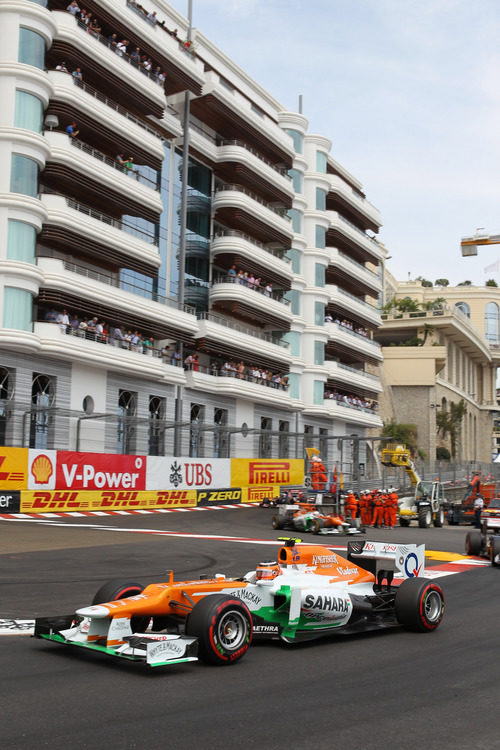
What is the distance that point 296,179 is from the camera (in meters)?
57.0

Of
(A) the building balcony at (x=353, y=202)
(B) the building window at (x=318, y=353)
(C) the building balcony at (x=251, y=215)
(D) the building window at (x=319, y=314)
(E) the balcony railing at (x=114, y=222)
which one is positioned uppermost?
(A) the building balcony at (x=353, y=202)

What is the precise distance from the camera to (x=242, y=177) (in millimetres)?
49406

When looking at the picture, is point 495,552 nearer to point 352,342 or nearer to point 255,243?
point 255,243

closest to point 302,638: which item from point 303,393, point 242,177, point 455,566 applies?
point 455,566

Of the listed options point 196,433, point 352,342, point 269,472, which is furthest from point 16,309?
point 352,342

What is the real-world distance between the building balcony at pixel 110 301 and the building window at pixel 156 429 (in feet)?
11.2

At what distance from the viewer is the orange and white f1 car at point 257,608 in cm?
Answer: 767

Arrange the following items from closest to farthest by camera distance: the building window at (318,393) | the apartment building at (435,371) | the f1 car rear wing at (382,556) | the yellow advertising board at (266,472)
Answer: the f1 car rear wing at (382,556) → the yellow advertising board at (266,472) → the building window at (318,393) → the apartment building at (435,371)

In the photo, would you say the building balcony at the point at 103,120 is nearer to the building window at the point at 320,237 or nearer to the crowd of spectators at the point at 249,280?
the crowd of spectators at the point at 249,280

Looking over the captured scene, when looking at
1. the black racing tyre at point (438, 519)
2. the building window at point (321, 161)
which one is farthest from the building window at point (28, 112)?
the building window at point (321, 161)

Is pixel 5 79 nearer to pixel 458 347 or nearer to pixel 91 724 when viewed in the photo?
pixel 91 724

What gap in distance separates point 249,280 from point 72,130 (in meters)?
16.6

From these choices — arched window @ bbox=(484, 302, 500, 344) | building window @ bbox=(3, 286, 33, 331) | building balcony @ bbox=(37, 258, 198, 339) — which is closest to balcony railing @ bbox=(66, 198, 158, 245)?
building balcony @ bbox=(37, 258, 198, 339)

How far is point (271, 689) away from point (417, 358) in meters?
74.8
